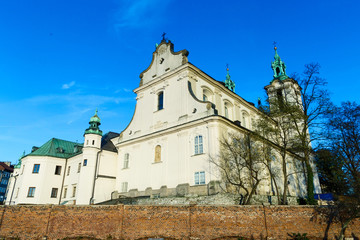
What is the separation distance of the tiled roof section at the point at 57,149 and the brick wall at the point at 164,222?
1692cm


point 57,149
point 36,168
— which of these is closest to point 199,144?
point 57,149

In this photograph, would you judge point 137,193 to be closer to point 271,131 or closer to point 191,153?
point 191,153

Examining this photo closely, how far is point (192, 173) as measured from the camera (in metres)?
21.4

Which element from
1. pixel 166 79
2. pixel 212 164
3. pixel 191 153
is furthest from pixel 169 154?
pixel 166 79

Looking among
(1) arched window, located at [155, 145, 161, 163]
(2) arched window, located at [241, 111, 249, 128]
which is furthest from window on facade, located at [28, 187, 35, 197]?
(2) arched window, located at [241, 111, 249, 128]

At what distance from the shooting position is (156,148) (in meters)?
25.0

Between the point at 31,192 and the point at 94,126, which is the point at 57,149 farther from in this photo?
the point at 94,126

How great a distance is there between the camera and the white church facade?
2194 cm

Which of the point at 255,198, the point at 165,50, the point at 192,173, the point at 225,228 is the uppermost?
the point at 165,50

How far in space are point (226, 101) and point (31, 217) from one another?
2051 centimetres

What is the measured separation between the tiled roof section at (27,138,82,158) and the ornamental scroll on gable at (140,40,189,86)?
1223 centimetres

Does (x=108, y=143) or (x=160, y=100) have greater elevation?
(x=160, y=100)

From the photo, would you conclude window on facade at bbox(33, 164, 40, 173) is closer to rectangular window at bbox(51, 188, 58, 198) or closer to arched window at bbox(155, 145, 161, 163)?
rectangular window at bbox(51, 188, 58, 198)

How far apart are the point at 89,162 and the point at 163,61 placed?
1268 centimetres
